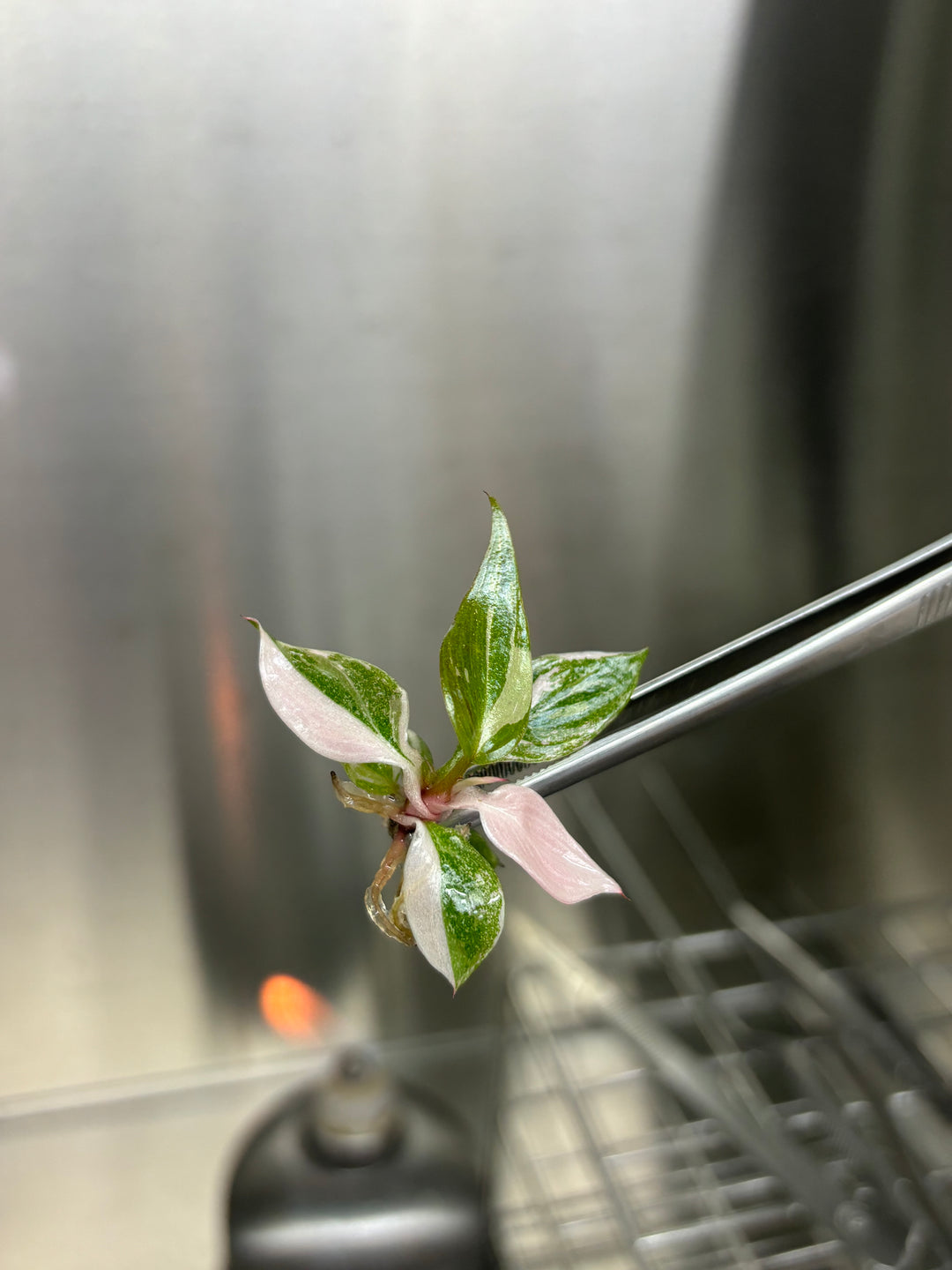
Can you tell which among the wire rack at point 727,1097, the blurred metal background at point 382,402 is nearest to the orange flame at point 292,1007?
the blurred metal background at point 382,402

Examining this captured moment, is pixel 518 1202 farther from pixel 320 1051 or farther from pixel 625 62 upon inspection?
pixel 625 62

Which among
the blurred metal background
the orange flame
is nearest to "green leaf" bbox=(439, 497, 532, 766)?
the blurred metal background

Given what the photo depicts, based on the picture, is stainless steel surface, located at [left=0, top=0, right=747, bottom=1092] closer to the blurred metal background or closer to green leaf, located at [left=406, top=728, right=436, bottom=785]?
the blurred metal background

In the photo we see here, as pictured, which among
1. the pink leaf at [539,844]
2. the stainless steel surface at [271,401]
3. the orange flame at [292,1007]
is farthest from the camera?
the orange flame at [292,1007]

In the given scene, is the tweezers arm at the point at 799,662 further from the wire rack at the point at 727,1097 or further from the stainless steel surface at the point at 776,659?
the wire rack at the point at 727,1097

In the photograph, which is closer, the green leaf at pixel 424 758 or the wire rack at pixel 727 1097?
the green leaf at pixel 424 758

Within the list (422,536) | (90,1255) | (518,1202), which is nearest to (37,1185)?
(90,1255)

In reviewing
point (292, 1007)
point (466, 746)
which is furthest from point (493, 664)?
point (292, 1007)

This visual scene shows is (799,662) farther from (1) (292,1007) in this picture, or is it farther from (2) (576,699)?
(1) (292,1007)
